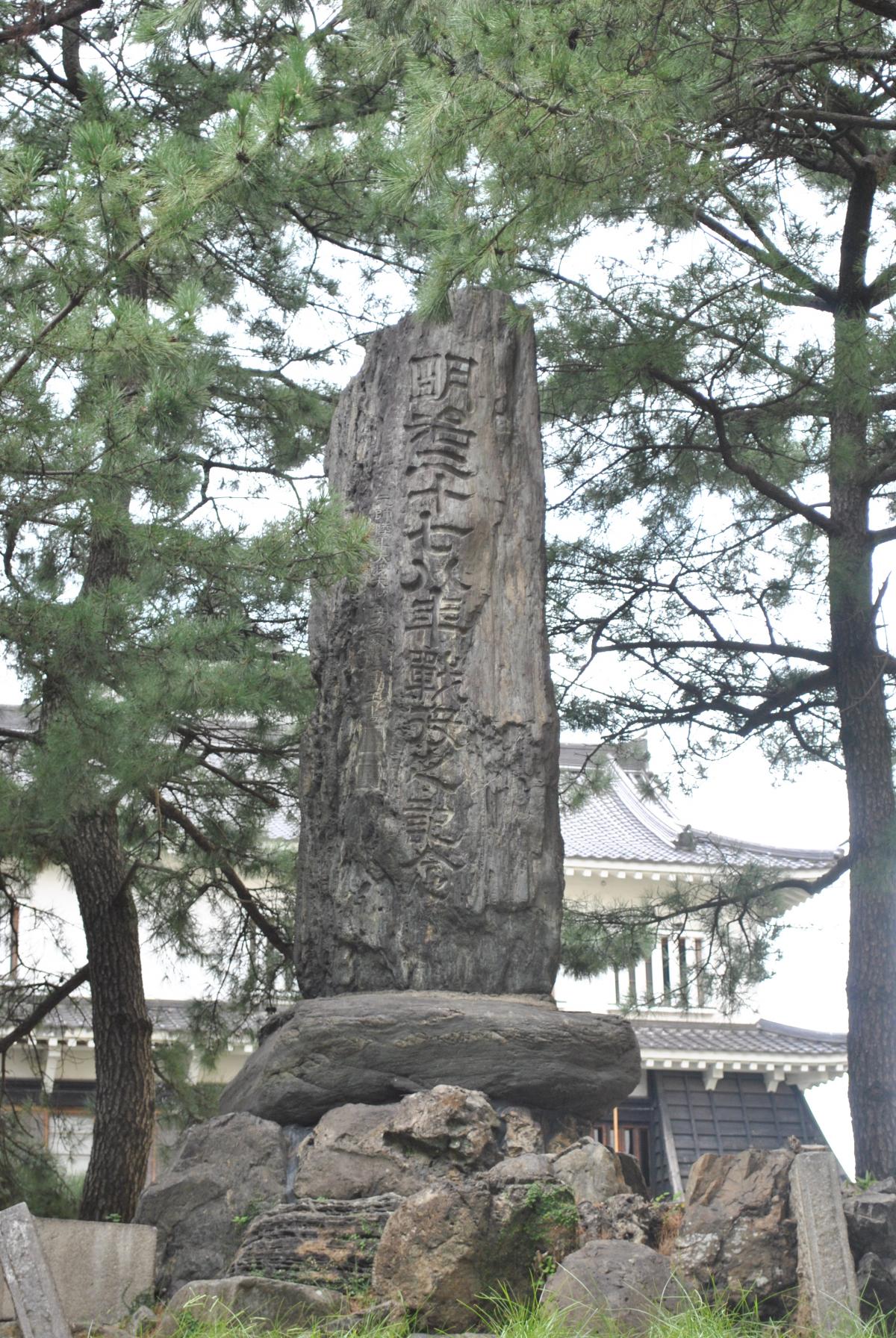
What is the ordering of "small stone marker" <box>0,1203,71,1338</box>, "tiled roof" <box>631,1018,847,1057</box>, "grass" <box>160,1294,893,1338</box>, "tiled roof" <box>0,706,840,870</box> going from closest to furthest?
"grass" <box>160,1294,893,1338</box>, "small stone marker" <box>0,1203,71,1338</box>, "tiled roof" <box>631,1018,847,1057</box>, "tiled roof" <box>0,706,840,870</box>

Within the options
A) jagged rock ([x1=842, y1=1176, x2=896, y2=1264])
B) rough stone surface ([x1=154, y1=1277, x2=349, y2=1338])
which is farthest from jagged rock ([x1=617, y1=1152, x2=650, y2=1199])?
rough stone surface ([x1=154, y1=1277, x2=349, y2=1338])

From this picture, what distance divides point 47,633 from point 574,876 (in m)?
9.11

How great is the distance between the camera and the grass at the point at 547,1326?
3434 mm

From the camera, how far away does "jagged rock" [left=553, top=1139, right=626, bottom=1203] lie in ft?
14.3

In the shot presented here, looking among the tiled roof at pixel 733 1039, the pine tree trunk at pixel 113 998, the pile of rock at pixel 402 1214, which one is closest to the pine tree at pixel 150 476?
the pine tree trunk at pixel 113 998

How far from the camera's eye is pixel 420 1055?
181 inches

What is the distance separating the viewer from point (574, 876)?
1387 centimetres

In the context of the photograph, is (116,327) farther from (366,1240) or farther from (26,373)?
(366,1240)

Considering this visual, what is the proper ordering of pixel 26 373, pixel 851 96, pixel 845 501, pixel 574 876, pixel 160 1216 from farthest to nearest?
pixel 574 876, pixel 845 501, pixel 851 96, pixel 26 373, pixel 160 1216

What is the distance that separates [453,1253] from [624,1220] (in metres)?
0.59

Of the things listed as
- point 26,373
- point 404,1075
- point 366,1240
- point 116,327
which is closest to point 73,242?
point 116,327

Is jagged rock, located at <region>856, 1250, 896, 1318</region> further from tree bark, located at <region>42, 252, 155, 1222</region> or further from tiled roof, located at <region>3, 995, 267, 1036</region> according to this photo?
tiled roof, located at <region>3, 995, 267, 1036</region>

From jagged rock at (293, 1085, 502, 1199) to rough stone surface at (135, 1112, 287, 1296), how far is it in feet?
0.49

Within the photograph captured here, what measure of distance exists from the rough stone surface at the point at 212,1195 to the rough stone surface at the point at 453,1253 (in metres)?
0.72
